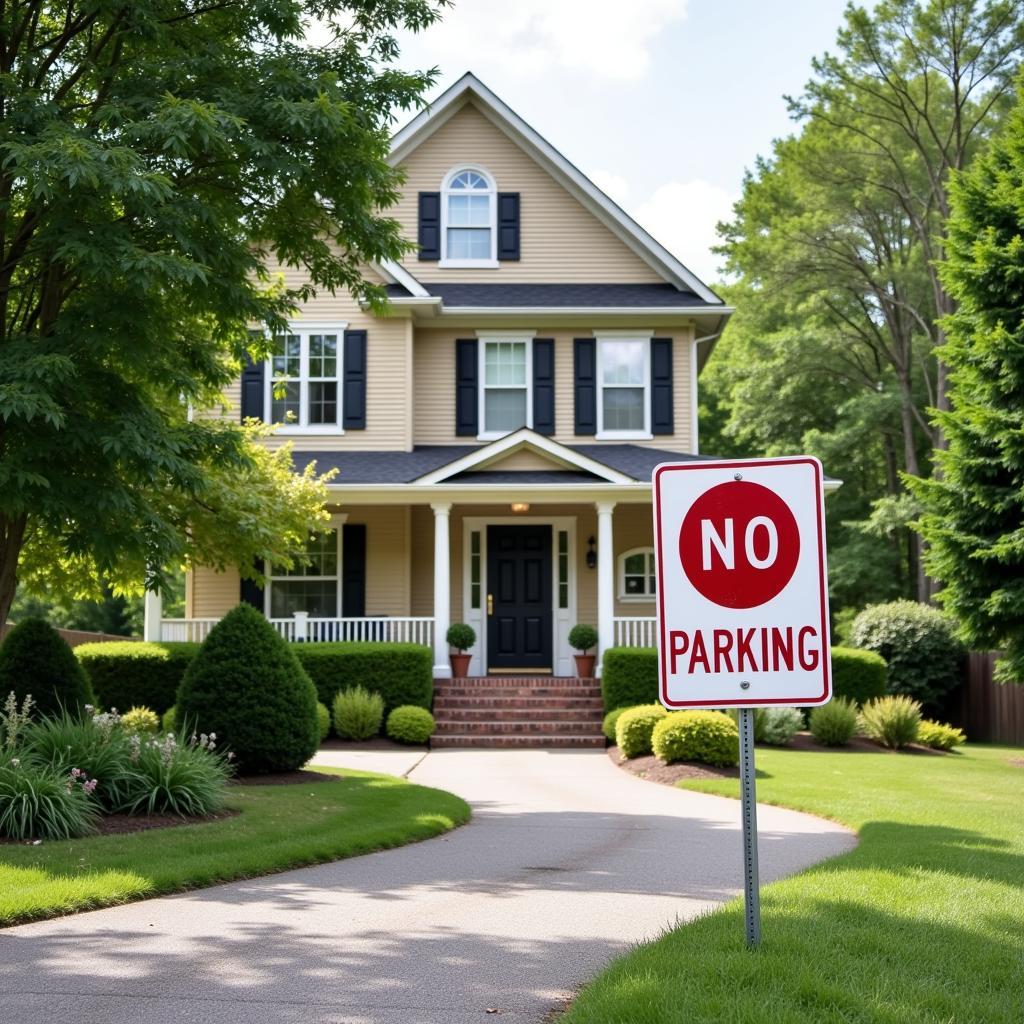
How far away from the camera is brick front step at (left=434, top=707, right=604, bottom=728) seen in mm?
18922

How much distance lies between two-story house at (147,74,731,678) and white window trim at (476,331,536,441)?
3cm

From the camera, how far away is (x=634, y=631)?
2042 cm

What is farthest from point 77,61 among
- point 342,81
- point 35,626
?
point 35,626

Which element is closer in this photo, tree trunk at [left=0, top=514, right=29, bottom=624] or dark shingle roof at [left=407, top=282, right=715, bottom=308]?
tree trunk at [left=0, top=514, right=29, bottom=624]

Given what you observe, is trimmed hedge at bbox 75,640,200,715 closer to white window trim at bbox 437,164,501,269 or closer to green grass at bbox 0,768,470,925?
green grass at bbox 0,768,470,925

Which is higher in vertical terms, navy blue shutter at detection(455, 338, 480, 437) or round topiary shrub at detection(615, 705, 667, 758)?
navy blue shutter at detection(455, 338, 480, 437)

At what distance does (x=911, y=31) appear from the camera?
25859mm

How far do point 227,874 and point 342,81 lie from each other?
24.1 ft

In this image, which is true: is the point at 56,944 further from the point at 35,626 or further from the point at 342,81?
the point at 342,81

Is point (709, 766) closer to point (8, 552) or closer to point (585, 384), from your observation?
point (8, 552)

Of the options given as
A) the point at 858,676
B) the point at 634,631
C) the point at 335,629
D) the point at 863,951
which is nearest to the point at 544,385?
the point at 634,631

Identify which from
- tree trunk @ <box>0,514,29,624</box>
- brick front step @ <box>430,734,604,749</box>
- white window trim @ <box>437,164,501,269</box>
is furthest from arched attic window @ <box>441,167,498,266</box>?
tree trunk @ <box>0,514,29,624</box>

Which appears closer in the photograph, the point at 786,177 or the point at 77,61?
the point at 77,61

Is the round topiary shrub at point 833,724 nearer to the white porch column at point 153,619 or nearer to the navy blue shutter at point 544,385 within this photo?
the navy blue shutter at point 544,385
